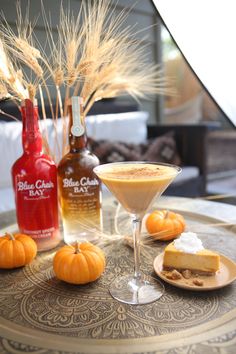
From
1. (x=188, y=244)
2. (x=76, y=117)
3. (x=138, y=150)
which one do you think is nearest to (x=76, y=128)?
(x=76, y=117)

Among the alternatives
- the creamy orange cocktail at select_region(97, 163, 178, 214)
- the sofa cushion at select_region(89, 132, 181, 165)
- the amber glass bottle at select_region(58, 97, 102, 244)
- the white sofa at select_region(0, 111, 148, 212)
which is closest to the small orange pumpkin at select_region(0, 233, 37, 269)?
the amber glass bottle at select_region(58, 97, 102, 244)

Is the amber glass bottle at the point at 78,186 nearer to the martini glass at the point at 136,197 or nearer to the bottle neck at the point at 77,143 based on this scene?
the bottle neck at the point at 77,143

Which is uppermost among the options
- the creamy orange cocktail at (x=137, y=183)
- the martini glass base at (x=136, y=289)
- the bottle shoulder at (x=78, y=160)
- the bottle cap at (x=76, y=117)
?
the bottle cap at (x=76, y=117)

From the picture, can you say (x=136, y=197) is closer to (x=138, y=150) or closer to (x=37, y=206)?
(x=37, y=206)

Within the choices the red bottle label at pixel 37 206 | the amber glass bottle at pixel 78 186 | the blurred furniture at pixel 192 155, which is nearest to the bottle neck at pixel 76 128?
the amber glass bottle at pixel 78 186

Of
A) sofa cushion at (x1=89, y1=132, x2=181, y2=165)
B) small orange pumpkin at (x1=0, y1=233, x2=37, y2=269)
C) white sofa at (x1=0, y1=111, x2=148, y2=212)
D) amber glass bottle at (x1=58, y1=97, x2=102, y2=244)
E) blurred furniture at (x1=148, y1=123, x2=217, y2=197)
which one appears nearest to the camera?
small orange pumpkin at (x1=0, y1=233, x2=37, y2=269)

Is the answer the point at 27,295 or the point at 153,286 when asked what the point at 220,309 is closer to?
the point at 153,286

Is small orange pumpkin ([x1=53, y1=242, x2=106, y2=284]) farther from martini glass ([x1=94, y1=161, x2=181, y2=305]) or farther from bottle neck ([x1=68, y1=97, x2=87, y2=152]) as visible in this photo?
bottle neck ([x1=68, y1=97, x2=87, y2=152])
